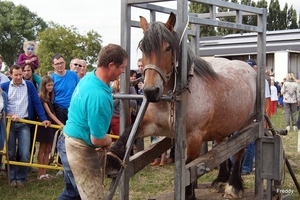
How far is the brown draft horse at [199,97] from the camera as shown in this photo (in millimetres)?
4016

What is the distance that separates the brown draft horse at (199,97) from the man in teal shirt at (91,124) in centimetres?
24

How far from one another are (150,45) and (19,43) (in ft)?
196

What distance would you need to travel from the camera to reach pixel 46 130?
290 inches

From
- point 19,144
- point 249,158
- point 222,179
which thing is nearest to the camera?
point 222,179

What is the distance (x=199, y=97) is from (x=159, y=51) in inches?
35.2

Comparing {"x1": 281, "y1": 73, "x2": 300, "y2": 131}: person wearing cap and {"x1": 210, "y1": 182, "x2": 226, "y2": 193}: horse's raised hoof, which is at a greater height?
{"x1": 281, "y1": 73, "x2": 300, "y2": 131}: person wearing cap

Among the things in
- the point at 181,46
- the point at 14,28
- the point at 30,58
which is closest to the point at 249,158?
the point at 30,58

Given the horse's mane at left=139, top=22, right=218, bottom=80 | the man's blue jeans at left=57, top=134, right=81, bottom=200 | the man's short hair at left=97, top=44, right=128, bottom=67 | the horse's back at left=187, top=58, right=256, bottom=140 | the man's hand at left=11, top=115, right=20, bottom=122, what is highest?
the horse's mane at left=139, top=22, right=218, bottom=80

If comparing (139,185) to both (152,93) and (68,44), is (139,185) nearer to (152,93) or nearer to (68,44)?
(152,93)

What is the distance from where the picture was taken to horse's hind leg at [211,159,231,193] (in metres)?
6.05

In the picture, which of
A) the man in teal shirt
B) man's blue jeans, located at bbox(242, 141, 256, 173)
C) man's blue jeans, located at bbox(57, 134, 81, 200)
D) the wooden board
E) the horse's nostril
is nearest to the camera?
the man in teal shirt

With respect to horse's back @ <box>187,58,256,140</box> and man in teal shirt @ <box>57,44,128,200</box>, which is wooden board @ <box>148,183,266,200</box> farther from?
man in teal shirt @ <box>57,44,128,200</box>

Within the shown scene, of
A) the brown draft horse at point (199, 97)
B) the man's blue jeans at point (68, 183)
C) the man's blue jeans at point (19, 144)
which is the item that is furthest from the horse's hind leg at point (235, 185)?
the man's blue jeans at point (19, 144)

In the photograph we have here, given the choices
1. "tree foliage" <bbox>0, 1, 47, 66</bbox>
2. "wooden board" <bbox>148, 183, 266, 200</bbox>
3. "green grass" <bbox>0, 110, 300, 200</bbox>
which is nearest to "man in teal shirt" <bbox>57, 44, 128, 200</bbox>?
"wooden board" <bbox>148, 183, 266, 200</bbox>
